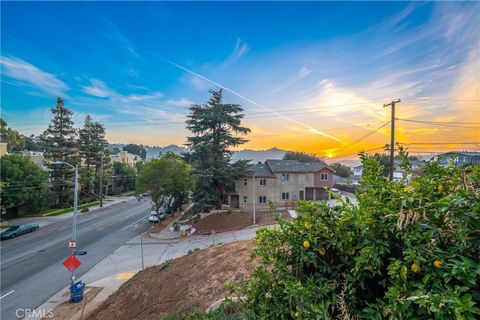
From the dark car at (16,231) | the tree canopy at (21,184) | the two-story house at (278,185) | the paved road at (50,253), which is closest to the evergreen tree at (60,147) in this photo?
the tree canopy at (21,184)

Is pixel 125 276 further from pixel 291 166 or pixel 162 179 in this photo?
pixel 291 166

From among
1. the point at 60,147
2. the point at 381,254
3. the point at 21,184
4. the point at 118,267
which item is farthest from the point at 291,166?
the point at 60,147

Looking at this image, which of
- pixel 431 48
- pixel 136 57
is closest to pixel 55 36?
pixel 136 57

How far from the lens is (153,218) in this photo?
2466 centimetres

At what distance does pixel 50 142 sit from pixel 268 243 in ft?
128

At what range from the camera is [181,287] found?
7090 mm

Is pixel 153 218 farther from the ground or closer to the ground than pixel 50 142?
closer to the ground

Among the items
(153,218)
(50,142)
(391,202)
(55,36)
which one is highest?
(55,36)

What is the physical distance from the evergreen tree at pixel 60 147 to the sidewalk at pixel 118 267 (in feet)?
64.9

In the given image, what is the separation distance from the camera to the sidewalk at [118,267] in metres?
9.34

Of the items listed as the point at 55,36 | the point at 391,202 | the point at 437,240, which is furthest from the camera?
the point at 55,36

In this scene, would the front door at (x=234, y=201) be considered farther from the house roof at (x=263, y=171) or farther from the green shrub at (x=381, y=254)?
the green shrub at (x=381, y=254)

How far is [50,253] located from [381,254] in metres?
21.8

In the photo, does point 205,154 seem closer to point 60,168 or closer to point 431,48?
point 431,48
